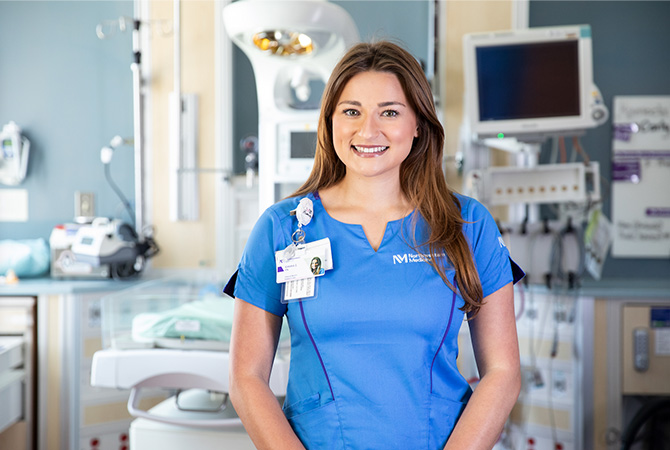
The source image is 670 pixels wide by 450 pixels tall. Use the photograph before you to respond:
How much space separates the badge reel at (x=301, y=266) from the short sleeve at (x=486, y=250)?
0.95 ft

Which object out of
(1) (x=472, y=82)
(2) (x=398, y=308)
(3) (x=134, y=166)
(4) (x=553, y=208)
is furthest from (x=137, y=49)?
(2) (x=398, y=308)

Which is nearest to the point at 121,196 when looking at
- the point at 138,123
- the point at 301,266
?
the point at 138,123

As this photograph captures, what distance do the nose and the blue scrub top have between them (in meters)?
0.18

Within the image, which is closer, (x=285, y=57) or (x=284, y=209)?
(x=284, y=209)

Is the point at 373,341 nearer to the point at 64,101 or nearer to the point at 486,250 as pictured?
the point at 486,250

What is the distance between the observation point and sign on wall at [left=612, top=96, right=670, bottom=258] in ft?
9.99

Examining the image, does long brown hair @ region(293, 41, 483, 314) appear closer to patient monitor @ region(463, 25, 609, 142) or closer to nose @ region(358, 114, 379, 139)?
nose @ region(358, 114, 379, 139)

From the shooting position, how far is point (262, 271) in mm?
1238

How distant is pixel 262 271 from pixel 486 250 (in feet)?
1.44

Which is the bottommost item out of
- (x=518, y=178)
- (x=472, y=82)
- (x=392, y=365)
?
(x=392, y=365)

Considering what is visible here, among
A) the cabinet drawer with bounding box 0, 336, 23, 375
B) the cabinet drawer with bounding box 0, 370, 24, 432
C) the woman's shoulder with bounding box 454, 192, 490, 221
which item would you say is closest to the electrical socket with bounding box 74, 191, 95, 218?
the cabinet drawer with bounding box 0, 336, 23, 375

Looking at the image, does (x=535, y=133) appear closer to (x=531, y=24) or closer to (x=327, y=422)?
(x=531, y=24)

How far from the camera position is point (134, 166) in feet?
11.0

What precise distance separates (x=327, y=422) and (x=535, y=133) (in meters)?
1.64
